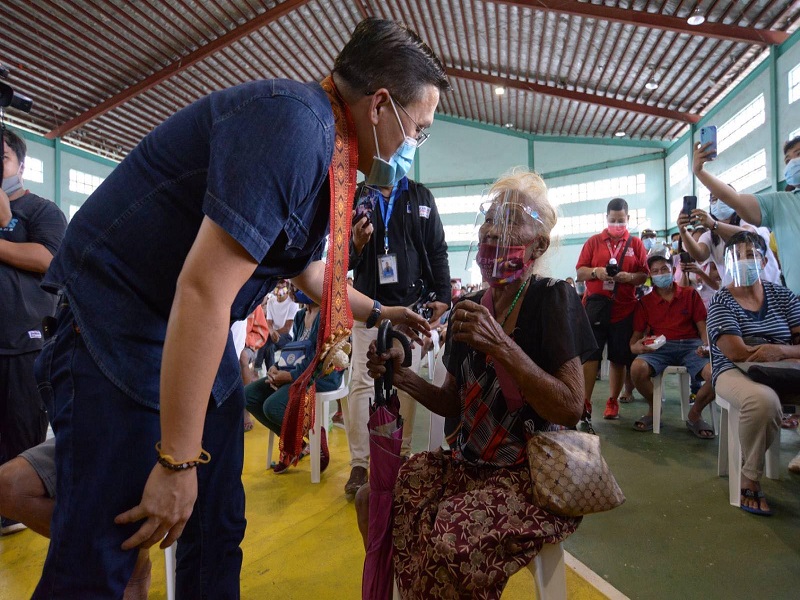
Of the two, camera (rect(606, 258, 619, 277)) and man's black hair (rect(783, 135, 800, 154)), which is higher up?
man's black hair (rect(783, 135, 800, 154))

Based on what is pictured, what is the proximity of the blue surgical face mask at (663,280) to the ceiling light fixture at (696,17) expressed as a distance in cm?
692

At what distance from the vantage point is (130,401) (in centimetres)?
92

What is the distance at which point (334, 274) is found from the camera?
1.19 metres

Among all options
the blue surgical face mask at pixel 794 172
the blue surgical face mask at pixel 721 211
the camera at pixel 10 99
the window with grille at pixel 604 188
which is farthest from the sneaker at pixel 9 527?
the window with grille at pixel 604 188

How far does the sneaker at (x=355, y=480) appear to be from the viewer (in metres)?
2.91

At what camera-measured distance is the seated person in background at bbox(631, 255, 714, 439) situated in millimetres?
4281

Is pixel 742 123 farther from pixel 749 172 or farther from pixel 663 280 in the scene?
pixel 663 280

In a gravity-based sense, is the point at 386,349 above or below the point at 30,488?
above

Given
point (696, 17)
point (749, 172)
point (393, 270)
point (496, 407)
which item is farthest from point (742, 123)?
point (496, 407)

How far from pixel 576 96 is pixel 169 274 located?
14372mm

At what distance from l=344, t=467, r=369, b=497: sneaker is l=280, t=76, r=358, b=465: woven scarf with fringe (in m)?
1.75

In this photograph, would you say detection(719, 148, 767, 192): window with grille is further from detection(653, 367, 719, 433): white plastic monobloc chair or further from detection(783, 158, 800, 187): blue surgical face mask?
detection(783, 158, 800, 187): blue surgical face mask

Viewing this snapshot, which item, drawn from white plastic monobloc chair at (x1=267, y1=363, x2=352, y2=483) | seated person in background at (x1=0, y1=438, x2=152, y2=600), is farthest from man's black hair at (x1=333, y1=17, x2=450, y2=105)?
white plastic monobloc chair at (x1=267, y1=363, x2=352, y2=483)

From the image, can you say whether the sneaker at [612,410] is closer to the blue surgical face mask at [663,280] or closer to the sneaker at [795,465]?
the blue surgical face mask at [663,280]
